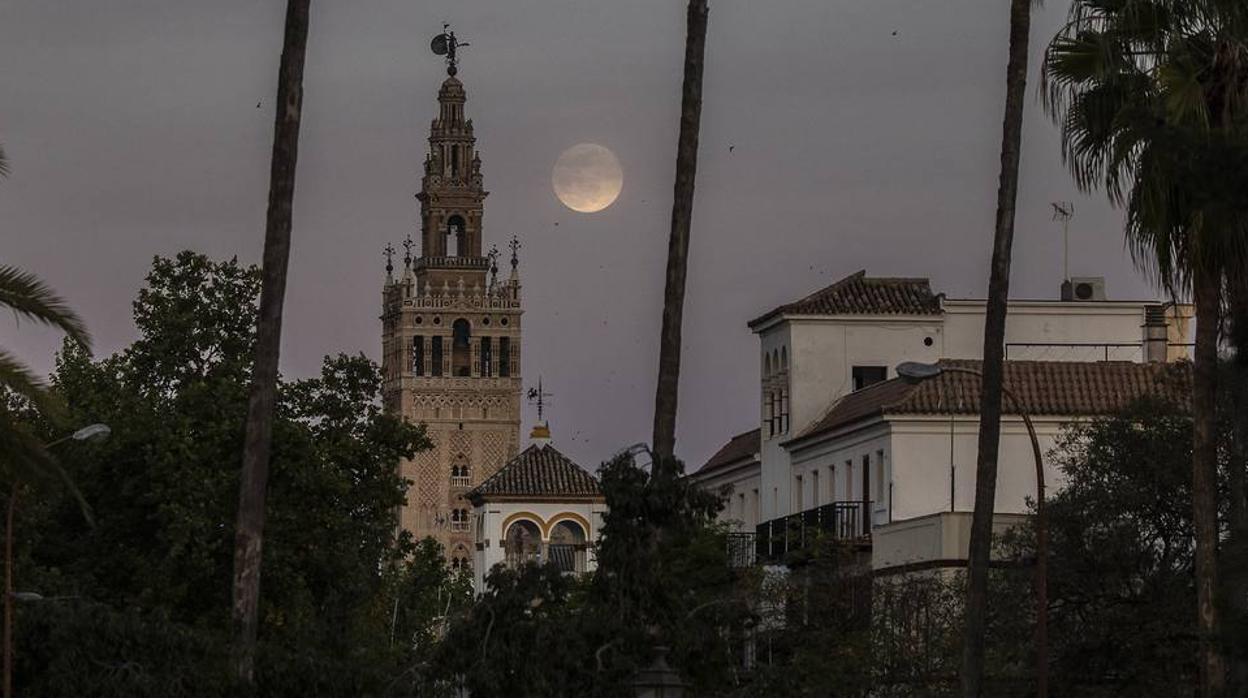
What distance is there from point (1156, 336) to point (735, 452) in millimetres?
19134

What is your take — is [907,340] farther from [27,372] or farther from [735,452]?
[27,372]

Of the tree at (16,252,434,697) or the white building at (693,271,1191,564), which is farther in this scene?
the white building at (693,271,1191,564)

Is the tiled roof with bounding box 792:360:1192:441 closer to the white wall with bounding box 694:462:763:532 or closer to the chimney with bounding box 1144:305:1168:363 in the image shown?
the chimney with bounding box 1144:305:1168:363

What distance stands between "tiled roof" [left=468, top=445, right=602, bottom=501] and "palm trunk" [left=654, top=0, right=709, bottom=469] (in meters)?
122

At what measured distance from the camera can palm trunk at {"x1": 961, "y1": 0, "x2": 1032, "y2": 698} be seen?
47.8m

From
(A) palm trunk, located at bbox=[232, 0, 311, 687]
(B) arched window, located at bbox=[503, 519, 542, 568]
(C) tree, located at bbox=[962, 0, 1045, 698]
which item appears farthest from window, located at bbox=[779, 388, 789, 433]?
(B) arched window, located at bbox=[503, 519, 542, 568]

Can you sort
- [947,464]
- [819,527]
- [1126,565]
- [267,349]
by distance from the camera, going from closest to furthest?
1. [267,349]
2. [1126,565]
3. [819,527]
4. [947,464]

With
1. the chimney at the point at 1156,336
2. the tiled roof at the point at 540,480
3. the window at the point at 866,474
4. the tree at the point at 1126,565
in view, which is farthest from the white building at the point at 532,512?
the tree at the point at 1126,565

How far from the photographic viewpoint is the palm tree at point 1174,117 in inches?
1759

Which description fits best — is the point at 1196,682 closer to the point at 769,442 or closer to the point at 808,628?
the point at 808,628

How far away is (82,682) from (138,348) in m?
39.7

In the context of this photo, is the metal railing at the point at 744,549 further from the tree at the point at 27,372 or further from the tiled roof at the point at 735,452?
the tree at the point at 27,372

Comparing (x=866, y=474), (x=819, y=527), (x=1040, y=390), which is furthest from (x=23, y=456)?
(x=866, y=474)

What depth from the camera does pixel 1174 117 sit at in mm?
43250
